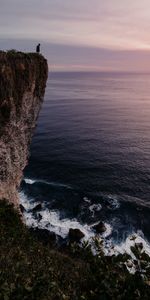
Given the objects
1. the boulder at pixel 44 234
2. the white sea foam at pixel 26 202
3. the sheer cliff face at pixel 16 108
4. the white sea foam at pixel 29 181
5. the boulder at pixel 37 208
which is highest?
the sheer cliff face at pixel 16 108

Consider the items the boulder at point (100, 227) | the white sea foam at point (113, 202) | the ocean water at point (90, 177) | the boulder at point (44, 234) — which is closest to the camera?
the boulder at point (44, 234)

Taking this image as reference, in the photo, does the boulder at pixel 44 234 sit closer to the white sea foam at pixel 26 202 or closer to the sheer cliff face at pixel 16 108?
the white sea foam at pixel 26 202

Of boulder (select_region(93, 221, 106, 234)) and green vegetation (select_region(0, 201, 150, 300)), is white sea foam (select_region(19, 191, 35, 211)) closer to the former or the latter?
boulder (select_region(93, 221, 106, 234))

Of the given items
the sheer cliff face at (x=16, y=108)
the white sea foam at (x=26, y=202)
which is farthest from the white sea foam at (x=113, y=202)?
the sheer cliff face at (x=16, y=108)

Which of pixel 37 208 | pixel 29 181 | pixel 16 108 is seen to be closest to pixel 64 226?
pixel 37 208

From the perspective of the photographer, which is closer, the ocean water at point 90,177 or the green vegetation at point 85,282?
the green vegetation at point 85,282

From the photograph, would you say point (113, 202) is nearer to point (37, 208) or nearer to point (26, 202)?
point (37, 208)

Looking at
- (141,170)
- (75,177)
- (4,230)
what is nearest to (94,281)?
(4,230)
